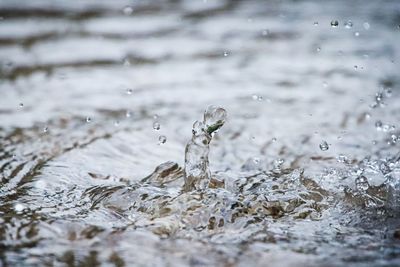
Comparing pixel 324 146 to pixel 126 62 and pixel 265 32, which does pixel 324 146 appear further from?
pixel 265 32

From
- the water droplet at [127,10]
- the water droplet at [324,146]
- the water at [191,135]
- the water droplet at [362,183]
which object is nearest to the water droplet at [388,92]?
the water at [191,135]

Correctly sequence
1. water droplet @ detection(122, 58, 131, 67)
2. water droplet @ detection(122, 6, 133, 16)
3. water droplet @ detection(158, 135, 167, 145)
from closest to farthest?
water droplet @ detection(158, 135, 167, 145), water droplet @ detection(122, 58, 131, 67), water droplet @ detection(122, 6, 133, 16)

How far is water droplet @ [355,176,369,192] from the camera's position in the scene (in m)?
2.29

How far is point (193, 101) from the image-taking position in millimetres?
3531

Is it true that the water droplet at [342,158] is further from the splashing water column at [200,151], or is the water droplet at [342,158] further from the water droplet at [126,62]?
the water droplet at [126,62]

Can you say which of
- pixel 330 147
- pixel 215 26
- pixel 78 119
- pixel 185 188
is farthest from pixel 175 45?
pixel 185 188

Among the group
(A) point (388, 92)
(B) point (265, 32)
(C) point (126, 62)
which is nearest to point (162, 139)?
(A) point (388, 92)

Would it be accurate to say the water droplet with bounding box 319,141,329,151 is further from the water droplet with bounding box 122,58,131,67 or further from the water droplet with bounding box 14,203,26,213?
the water droplet with bounding box 122,58,131,67

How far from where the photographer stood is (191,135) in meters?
3.04

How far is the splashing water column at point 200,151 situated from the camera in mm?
2340

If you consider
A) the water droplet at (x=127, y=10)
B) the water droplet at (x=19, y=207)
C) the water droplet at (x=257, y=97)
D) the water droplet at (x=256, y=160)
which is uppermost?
the water droplet at (x=127, y=10)

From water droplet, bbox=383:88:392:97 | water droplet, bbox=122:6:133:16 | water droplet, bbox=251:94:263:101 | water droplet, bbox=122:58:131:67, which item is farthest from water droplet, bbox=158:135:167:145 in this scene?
water droplet, bbox=122:6:133:16

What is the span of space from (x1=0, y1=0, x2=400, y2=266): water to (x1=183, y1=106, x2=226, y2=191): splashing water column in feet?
0.16

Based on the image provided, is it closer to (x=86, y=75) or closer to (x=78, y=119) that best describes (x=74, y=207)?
(x=78, y=119)
